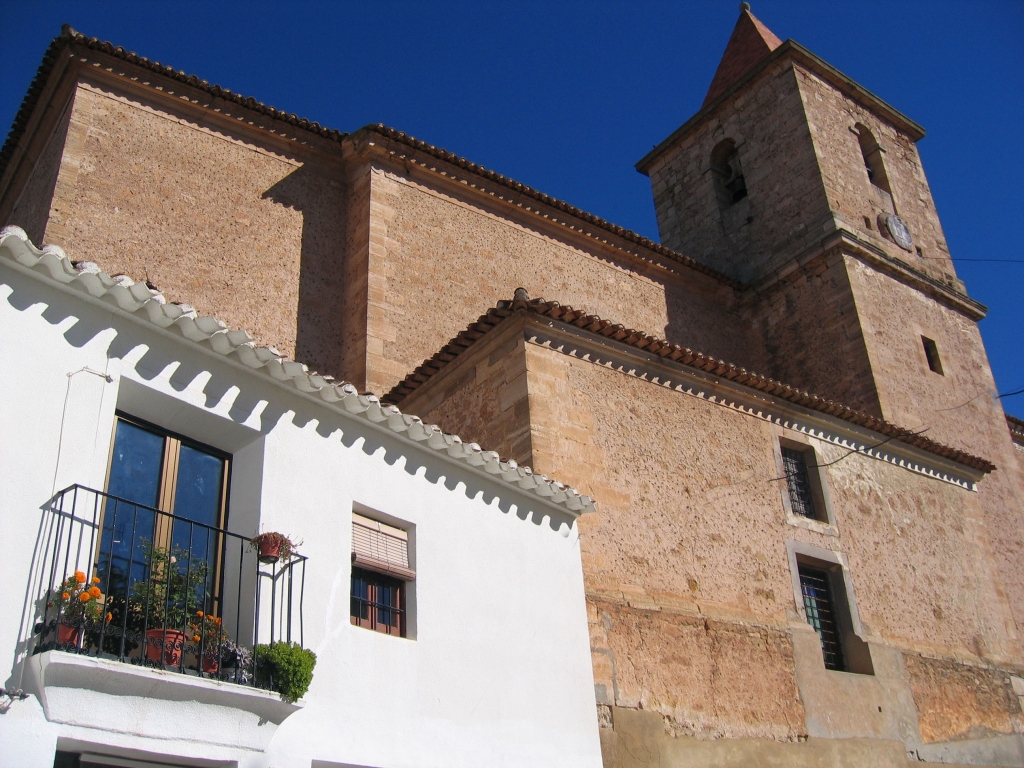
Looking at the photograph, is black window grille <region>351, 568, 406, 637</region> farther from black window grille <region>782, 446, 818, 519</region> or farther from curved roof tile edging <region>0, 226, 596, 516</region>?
black window grille <region>782, 446, 818, 519</region>

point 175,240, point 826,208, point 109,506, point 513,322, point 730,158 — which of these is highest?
point 730,158

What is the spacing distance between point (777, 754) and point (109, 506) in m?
6.01

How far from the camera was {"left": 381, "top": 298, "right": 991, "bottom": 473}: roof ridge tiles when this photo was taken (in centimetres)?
933

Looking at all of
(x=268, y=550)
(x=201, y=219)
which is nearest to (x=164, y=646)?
(x=268, y=550)

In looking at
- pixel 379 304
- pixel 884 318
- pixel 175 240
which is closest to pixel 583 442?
pixel 379 304

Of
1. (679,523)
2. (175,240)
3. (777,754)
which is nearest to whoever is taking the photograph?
(777,754)

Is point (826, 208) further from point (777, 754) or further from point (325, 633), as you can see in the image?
point (325, 633)

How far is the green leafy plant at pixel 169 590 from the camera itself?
5.19 meters

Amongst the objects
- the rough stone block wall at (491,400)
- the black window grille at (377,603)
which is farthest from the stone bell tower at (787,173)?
the black window grille at (377,603)

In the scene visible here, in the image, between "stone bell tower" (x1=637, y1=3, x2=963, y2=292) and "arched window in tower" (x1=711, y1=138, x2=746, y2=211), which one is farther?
"arched window in tower" (x1=711, y1=138, x2=746, y2=211)

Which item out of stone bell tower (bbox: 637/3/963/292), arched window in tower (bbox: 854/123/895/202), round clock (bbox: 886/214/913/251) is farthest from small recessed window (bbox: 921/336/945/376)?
A: arched window in tower (bbox: 854/123/895/202)

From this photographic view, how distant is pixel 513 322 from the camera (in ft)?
30.5

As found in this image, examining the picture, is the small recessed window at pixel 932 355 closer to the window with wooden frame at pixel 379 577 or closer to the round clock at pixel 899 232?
the round clock at pixel 899 232

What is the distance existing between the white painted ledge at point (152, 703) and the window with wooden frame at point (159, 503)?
580 millimetres
